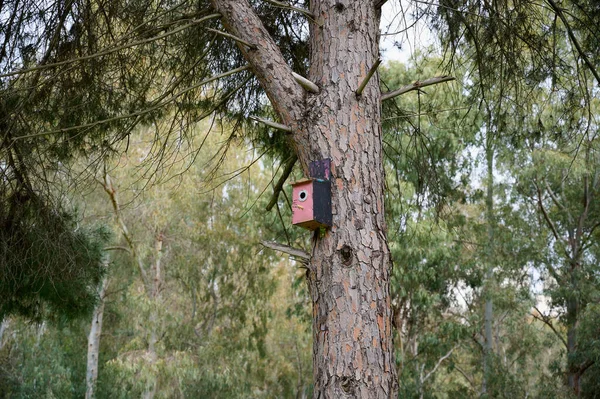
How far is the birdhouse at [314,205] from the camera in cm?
275

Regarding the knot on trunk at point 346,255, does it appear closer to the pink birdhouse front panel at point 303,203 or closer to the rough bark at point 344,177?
the rough bark at point 344,177

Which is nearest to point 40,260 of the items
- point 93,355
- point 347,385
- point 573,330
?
point 347,385

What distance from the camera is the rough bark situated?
265 cm

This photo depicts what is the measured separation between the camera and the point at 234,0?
10.2ft

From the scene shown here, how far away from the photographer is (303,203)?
110 inches

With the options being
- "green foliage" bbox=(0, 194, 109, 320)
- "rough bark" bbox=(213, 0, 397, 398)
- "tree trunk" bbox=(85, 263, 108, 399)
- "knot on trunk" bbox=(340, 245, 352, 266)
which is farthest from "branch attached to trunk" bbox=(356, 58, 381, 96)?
"tree trunk" bbox=(85, 263, 108, 399)

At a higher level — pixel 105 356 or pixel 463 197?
pixel 463 197

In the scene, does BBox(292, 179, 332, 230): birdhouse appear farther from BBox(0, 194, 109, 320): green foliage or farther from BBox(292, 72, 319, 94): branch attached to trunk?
BBox(0, 194, 109, 320): green foliage

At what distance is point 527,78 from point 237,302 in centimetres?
1180

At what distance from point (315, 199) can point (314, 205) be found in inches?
1.2

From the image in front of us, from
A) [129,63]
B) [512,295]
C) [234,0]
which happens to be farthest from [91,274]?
[512,295]

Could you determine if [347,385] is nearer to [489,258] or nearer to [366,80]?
[366,80]

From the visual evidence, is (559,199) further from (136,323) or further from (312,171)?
(312,171)

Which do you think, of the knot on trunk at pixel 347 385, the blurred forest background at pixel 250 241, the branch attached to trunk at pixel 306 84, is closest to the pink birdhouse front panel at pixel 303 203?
the branch attached to trunk at pixel 306 84
